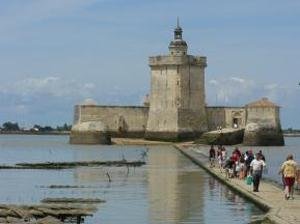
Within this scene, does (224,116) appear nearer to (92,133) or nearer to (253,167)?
(92,133)

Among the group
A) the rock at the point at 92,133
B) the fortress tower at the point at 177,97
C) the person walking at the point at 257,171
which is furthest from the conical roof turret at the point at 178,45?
the person walking at the point at 257,171

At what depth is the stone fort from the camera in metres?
83.6

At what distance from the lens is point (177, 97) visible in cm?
8594

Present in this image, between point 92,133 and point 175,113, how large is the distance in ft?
27.6

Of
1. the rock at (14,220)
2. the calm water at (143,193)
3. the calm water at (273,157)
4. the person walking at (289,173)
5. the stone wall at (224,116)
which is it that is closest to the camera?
the rock at (14,220)

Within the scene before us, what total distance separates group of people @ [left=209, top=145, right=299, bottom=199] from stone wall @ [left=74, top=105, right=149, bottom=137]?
50520 mm

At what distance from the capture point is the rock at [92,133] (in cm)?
8369

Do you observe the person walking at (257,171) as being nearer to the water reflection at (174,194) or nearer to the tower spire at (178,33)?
the water reflection at (174,194)

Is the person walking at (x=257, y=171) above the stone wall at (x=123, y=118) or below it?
below

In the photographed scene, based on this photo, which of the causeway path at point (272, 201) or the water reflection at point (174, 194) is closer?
the causeway path at point (272, 201)

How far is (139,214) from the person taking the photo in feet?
65.9

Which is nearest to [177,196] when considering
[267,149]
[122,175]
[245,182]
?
[245,182]

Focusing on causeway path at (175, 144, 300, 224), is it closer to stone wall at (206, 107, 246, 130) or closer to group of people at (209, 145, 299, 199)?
group of people at (209, 145, 299, 199)

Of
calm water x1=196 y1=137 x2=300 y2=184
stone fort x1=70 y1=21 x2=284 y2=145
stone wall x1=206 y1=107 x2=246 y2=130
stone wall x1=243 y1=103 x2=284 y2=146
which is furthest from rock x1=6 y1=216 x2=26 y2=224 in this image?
stone wall x1=206 y1=107 x2=246 y2=130
